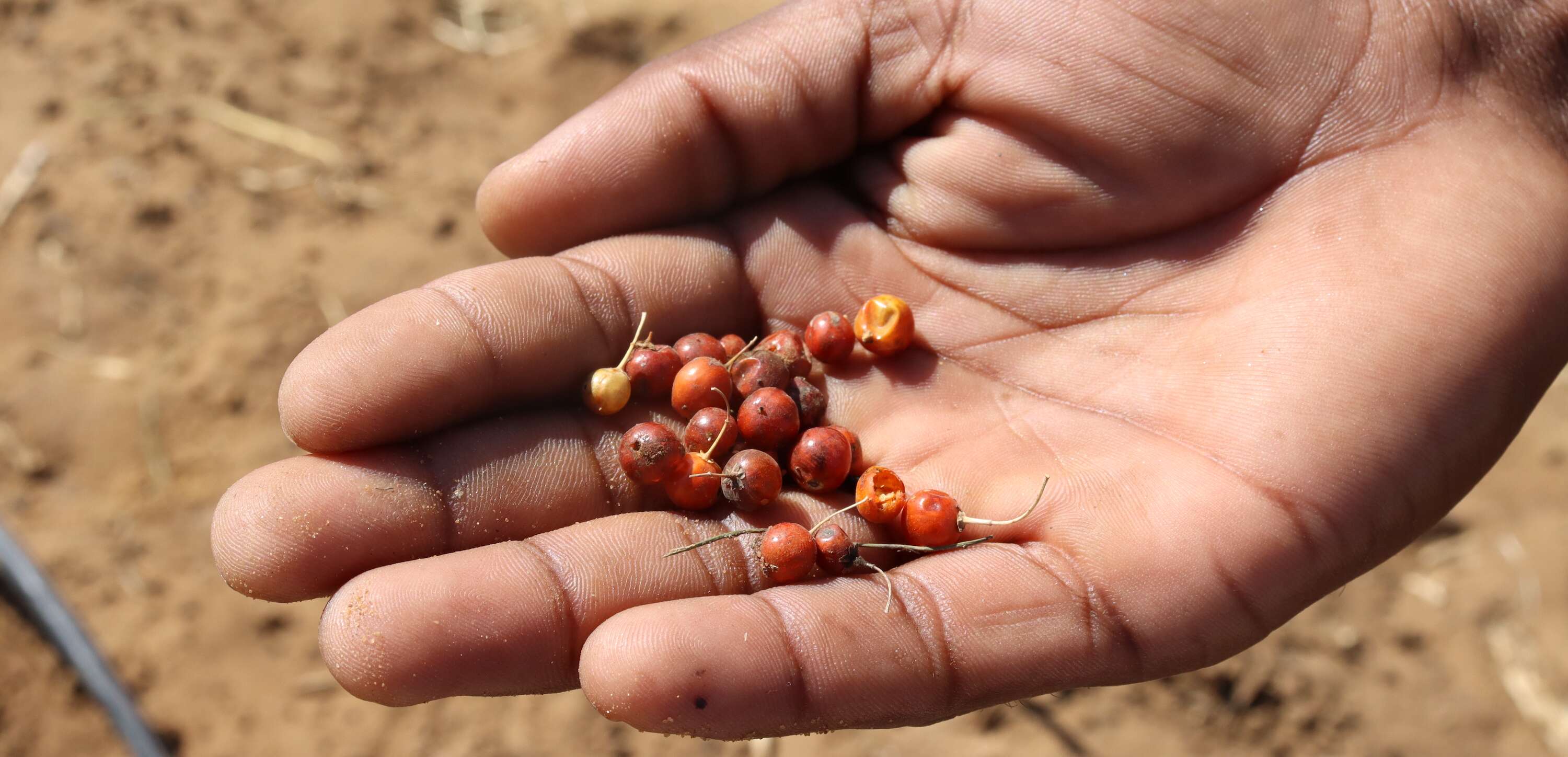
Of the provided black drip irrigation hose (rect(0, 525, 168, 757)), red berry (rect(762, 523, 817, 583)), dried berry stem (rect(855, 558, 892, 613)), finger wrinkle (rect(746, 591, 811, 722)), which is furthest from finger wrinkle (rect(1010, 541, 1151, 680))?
black drip irrigation hose (rect(0, 525, 168, 757))

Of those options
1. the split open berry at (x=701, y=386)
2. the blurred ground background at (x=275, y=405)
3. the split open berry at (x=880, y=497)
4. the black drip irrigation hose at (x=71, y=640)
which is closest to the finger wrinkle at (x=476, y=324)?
the split open berry at (x=701, y=386)

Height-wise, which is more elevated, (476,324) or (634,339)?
(476,324)

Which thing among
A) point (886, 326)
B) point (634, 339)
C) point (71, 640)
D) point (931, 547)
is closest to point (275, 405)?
point (71, 640)

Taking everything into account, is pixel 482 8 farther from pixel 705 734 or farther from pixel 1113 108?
pixel 705 734

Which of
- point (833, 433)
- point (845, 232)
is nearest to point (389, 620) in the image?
point (833, 433)

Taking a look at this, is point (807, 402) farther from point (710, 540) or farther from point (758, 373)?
point (710, 540)

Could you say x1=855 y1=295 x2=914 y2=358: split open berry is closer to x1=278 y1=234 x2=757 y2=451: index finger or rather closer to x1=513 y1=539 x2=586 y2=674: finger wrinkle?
x1=278 y1=234 x2=757 y2=451: index finger
